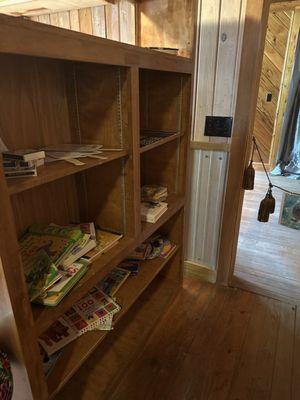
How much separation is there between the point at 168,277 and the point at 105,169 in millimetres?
1109

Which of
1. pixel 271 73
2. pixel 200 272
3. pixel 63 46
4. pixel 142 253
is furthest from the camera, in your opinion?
pixel 271 73

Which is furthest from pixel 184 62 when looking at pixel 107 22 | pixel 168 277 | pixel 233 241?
pixel 168 277

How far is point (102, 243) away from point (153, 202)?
444 millimetres

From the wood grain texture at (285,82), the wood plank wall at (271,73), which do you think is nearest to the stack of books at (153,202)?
the wood grain texture at (285,82)

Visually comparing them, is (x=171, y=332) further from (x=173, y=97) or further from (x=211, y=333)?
(x=173, y=97)

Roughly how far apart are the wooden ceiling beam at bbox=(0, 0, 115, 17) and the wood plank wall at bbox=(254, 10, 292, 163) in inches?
153

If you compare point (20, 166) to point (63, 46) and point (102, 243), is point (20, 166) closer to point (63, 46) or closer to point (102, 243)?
point (63, 46)

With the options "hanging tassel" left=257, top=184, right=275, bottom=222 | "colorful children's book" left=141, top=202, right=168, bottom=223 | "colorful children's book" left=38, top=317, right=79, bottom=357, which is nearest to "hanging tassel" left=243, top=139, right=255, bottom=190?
"hanging tassel" left=257, top=184, right=275, bottom=222

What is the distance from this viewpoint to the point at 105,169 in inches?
44.9

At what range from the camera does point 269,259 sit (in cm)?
231

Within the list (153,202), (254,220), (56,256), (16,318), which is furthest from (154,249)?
(254,220)

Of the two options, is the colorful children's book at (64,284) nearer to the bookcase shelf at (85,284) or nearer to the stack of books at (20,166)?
the bookcase shelf at (85,284)

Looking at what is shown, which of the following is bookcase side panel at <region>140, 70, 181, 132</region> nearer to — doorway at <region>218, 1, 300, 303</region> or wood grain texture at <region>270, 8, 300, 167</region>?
doorway at <region>218, 1, 300, 303</region>

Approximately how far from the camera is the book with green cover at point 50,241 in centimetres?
96
